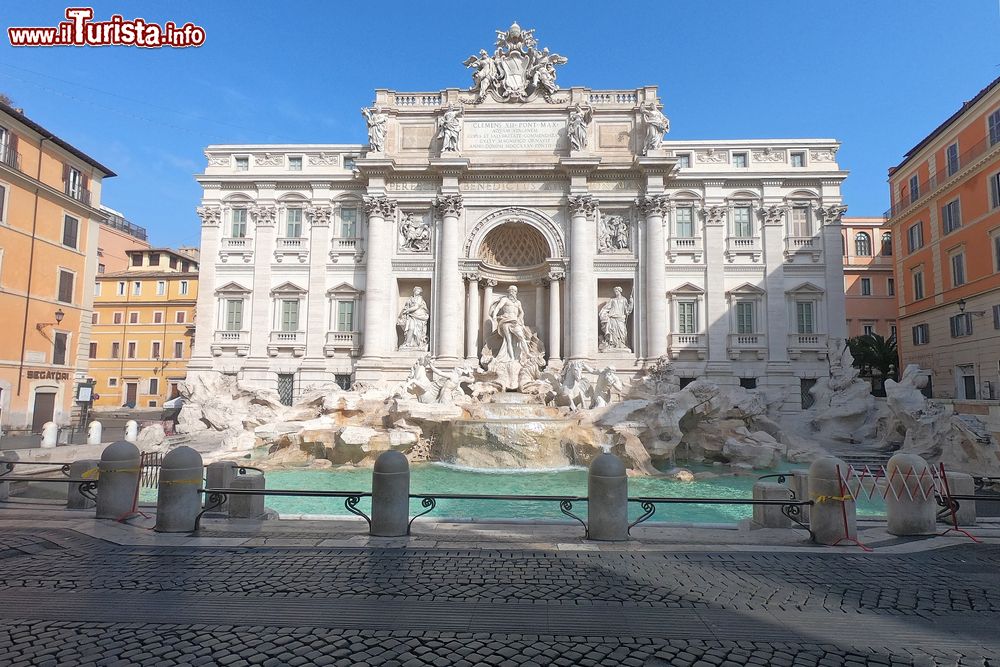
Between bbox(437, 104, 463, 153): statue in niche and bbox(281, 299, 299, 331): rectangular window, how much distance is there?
11.2 m

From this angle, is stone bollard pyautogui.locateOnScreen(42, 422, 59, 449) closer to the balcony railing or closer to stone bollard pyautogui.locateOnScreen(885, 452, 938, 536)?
stone bollard pyautogui.locateOnScreen(885, 452, 938, 536)

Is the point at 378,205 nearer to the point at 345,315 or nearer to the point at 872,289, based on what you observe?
the point at 345,315

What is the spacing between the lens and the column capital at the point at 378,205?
86.8ft

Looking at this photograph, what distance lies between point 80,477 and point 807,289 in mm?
28644

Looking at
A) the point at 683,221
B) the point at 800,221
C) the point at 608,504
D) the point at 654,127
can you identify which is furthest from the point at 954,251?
the point at 608,504

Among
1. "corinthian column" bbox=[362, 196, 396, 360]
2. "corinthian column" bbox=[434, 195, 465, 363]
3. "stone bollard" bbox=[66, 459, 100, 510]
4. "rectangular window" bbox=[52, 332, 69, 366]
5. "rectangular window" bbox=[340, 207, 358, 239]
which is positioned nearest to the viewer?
"stone bollard" bbox=[66, 459, 100, 510]

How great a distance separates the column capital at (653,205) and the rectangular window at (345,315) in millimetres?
15680

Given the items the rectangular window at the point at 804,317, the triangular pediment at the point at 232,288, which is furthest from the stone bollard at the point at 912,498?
the triangular pediment at the point at 232,288

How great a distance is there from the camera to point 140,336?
4253cm

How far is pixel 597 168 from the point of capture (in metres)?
26.0

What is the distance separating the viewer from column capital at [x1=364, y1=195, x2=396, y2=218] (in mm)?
26453

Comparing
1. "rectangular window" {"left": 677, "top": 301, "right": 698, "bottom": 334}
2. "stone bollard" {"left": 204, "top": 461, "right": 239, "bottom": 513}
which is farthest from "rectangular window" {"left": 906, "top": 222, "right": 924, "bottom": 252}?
"stone bollard" {"left": 204, "top": 461, "right": 239, "bottom": 513}

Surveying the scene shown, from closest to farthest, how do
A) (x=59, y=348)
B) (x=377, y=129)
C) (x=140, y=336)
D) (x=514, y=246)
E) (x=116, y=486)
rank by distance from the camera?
(x=116, y=486), (x=59, y=348), (x=377, y=129), (x=514, y=246), (x=140, y=336)

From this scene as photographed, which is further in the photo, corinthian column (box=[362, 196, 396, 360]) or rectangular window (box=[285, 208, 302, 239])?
rectangular window (box=[285, 208, 302, 239])
